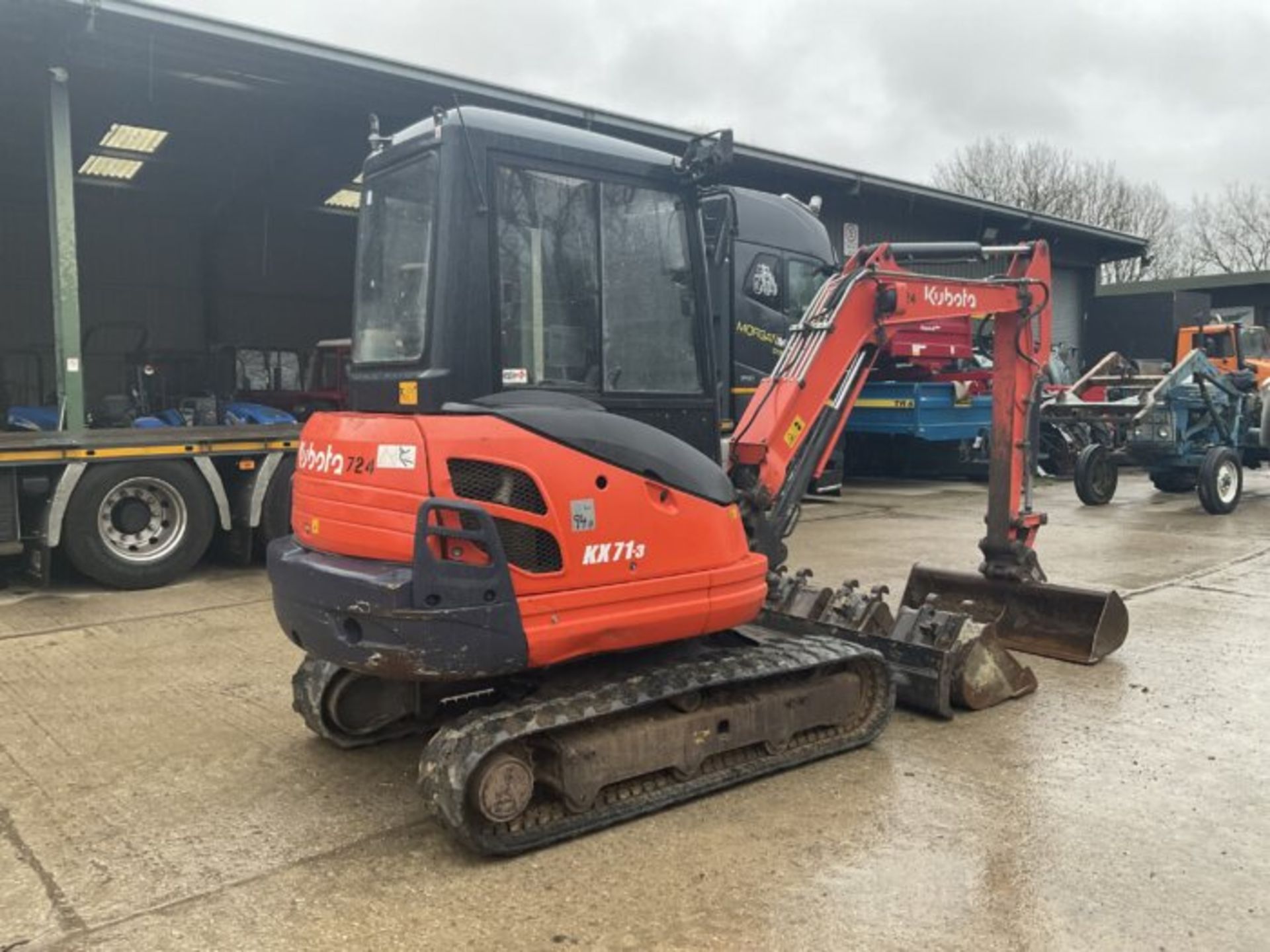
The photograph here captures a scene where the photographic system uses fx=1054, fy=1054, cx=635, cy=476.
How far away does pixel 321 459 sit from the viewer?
393 cm

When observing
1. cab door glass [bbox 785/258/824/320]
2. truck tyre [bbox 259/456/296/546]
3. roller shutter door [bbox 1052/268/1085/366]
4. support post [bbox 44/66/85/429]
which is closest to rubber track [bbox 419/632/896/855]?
truck tyre [bbox 259/456/296/546]

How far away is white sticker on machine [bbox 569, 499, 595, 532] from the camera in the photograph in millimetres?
3600

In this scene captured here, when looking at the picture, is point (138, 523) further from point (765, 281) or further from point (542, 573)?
point (765, 281)

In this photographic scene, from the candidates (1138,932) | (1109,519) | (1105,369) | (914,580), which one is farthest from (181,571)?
(1105,369)

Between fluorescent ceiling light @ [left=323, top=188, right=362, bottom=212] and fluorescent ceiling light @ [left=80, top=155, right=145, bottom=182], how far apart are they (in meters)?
3.08

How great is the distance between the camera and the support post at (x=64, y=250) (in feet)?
31.1

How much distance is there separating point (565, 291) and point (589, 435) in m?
0.65

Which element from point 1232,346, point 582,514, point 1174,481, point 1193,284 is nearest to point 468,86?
point 582,514

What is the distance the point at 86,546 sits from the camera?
25.6ft

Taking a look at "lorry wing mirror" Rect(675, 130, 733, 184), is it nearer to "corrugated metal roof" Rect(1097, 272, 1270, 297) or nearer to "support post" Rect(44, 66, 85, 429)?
"support post" Rect(44, 66, 85, 429)

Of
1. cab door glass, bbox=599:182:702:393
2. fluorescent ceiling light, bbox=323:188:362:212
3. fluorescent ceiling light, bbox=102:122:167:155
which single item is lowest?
cab door glass, bbox=599:182:702:393

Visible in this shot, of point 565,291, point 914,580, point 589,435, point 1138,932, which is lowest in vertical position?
point 1138,932

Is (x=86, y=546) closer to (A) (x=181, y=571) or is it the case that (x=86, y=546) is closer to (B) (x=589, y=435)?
(A) (x=181, y=571)

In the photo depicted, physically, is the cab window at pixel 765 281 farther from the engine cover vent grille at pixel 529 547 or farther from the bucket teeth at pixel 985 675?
the engine cover vent grille at pixel 529 547
